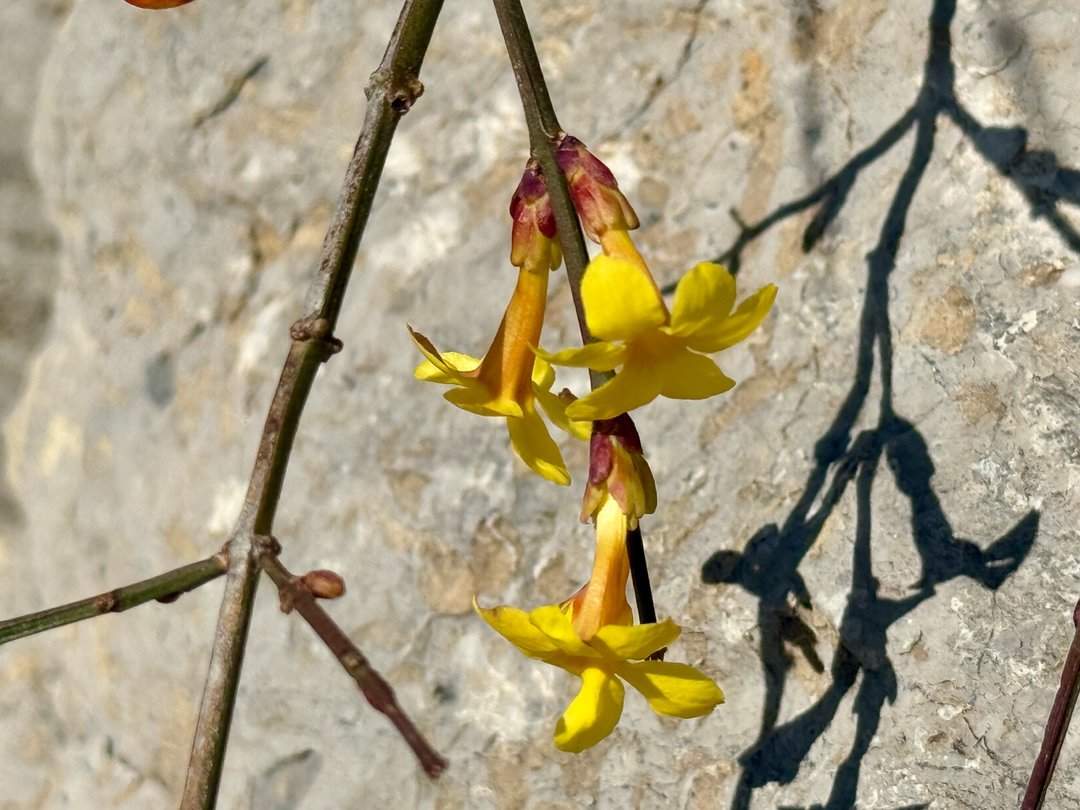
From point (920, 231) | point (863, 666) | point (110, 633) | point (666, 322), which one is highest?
point (110, 633)

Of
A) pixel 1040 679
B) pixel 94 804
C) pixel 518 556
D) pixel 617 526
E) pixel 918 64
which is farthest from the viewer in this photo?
pixel 94 804

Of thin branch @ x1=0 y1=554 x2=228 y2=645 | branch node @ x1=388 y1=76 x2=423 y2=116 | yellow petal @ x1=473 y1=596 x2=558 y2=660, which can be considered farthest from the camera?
branch node @ x1=388 y1=76 x2=423 y2=116

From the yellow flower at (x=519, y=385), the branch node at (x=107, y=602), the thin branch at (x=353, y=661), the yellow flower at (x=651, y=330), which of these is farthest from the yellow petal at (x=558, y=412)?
the branch node at (x=107, y=602)

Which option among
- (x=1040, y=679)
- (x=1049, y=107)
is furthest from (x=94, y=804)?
(x=1049, y=107)

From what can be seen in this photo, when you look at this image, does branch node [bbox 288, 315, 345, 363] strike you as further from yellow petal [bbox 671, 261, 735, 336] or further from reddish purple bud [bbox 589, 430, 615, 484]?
yellow petal [bbox 671, 261, 735, 336]

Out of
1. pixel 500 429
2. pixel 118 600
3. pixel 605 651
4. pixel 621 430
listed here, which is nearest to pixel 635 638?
pixel 605 651

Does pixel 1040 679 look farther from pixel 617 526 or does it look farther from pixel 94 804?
pixel 94 804

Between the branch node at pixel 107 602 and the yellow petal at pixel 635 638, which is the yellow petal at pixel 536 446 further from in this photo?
the branch node at pixel 107 602

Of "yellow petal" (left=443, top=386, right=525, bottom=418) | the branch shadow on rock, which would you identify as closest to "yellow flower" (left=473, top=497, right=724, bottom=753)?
"yellow petal" (left=443, top=386, right=525, bottom=418)

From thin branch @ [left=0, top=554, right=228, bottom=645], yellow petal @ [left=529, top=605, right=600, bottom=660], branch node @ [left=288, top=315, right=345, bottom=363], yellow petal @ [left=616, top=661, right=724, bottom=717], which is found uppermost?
branch node @ [left=288, top=315, right=345, bottom=363]
